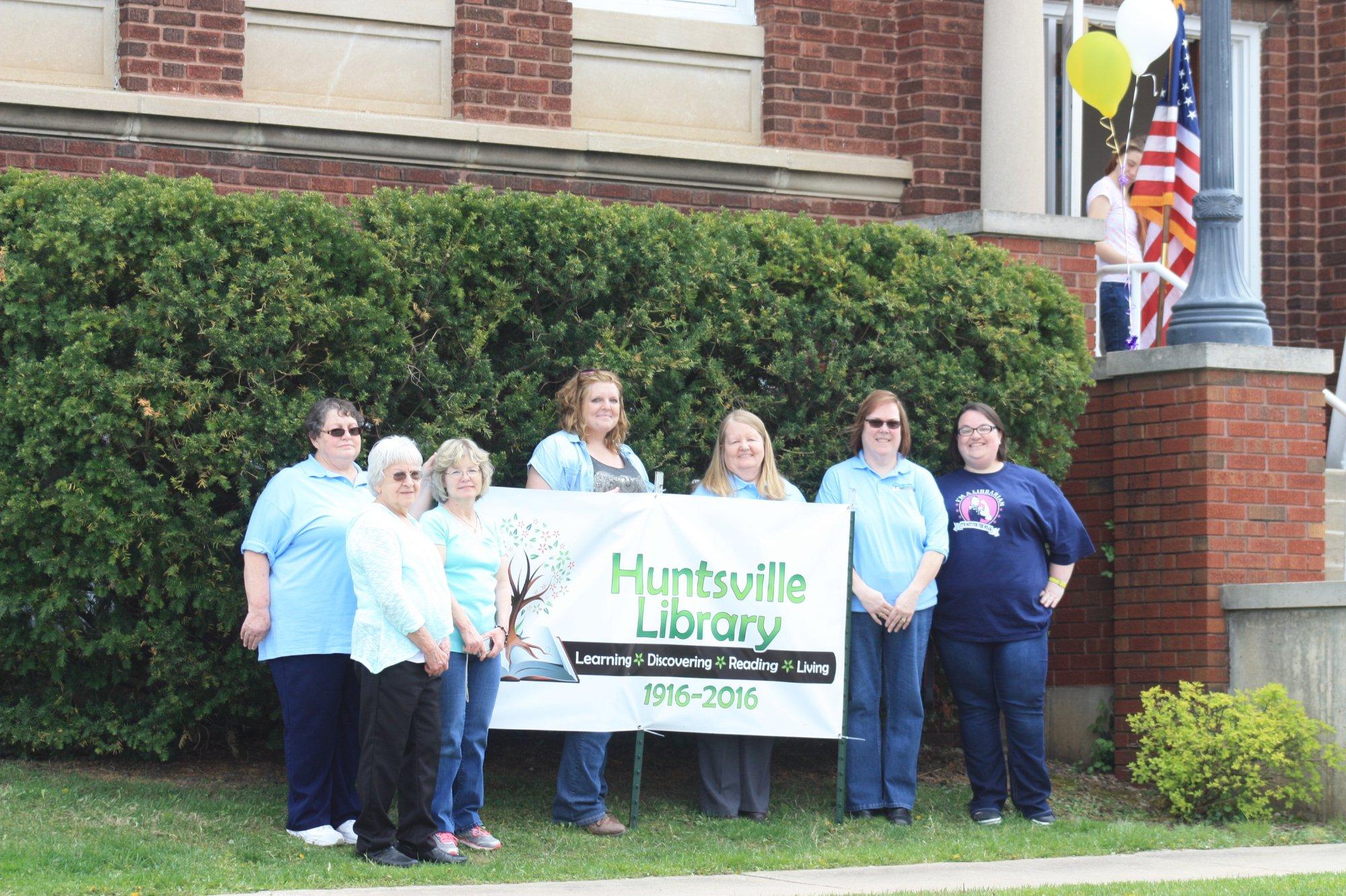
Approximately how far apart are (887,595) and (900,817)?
3.23 feet

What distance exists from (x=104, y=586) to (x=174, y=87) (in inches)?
136

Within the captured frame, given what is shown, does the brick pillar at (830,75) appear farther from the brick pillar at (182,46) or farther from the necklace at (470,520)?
the necklace at (470,520)

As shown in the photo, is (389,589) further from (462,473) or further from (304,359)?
(304,359)

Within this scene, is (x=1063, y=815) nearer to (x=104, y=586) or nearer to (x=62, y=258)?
(x=104, y=586)

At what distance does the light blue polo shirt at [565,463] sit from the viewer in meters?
7.63

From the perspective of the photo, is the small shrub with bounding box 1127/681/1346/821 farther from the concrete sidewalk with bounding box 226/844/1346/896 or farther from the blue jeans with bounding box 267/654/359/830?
the blue jeans with bounding box 267/654/359/830

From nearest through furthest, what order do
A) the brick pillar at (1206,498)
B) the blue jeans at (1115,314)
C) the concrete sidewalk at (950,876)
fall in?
the concrete sidewalk at (950,876), the brick pillar at (1206,498), the blue jeans at (1115,314)

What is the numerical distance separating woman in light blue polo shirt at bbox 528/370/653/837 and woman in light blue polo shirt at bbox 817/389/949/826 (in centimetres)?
104

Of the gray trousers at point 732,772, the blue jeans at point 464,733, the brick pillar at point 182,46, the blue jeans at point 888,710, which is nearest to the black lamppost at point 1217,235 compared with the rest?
the blue jeans at point 888,710

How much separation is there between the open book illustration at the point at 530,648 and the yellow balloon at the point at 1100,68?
17.7 feet

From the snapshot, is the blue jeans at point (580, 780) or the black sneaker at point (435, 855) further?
the blue jeans at point (580, 780)

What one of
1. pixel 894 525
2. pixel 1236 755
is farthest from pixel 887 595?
pixel 1236 755

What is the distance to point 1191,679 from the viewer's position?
29.8ft

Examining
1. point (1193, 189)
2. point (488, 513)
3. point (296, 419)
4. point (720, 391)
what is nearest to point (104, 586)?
point (296, 419)
